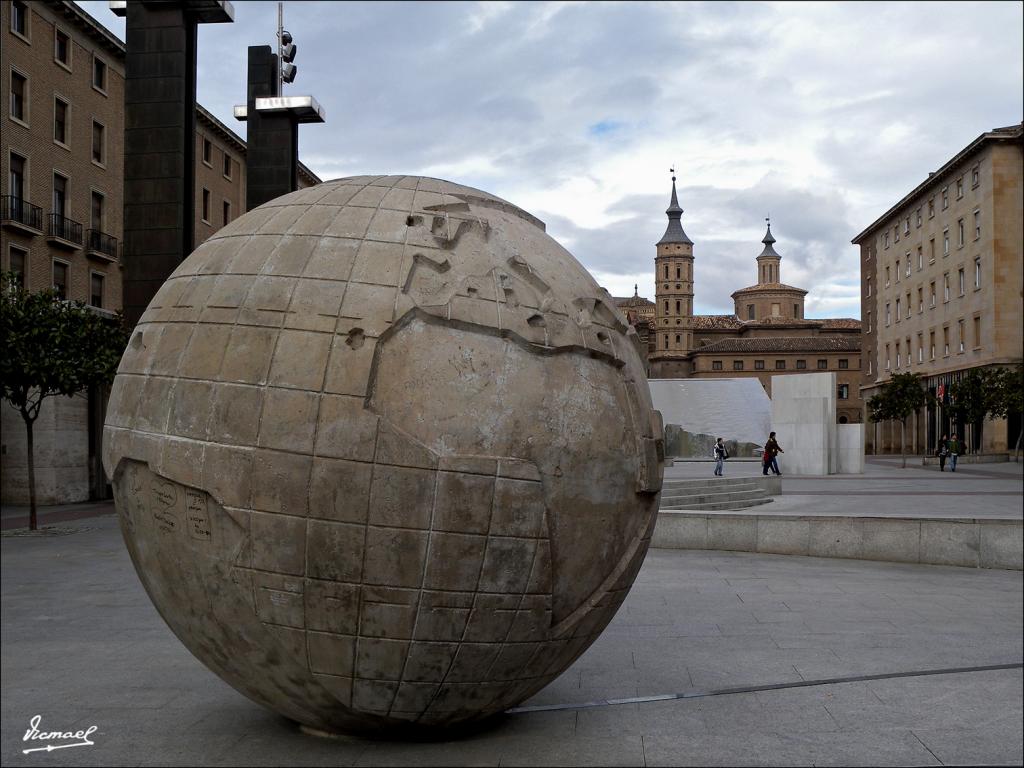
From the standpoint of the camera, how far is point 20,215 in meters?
28.3

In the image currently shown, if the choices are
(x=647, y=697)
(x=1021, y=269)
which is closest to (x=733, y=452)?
(x=1021, y=269)

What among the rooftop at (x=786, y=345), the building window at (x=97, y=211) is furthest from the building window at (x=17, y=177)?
the rooftop at (x=786, y=345)

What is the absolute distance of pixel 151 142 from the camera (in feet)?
57.0

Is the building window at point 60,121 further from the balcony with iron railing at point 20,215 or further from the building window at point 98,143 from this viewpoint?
the balcony with iron railing at point 20,215

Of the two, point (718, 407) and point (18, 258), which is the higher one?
point (18, 258)

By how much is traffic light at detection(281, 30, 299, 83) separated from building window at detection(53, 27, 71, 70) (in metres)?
12.7

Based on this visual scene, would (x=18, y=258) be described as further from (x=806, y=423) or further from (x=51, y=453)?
(x=806, y=423)

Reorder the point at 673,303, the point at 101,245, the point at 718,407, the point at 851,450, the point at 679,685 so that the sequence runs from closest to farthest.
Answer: the point at 679,685 < the point at 851,450 < the point at 101,245 < the point at 718,407 < the point at 673,303

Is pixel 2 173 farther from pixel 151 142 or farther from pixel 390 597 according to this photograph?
pixel 390 597

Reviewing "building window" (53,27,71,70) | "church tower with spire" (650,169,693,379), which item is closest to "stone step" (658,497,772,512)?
"building window" (53,27,71,70)

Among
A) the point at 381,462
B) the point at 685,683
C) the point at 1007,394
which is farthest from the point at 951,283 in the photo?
the point at 381,462

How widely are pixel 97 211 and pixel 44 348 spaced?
17.6 m

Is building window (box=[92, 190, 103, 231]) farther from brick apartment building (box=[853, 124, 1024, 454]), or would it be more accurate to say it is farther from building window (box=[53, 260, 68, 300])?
brick apartment building (box=[853, 124, 1024, 454])

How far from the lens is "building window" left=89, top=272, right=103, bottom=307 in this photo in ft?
108
